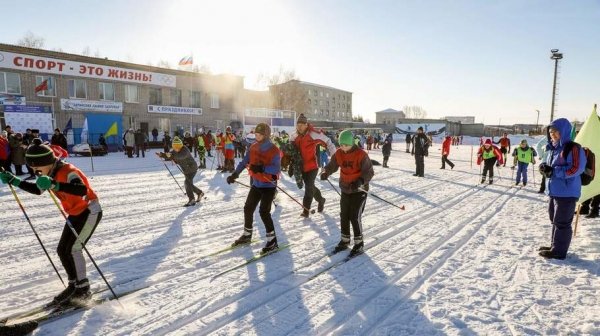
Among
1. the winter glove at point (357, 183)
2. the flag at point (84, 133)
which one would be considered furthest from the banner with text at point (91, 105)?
the winter glove at point (357, 183)

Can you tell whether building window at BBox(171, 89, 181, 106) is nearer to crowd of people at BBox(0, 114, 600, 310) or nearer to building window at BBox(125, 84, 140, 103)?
building window at BBox(125, 84, 140, 103)

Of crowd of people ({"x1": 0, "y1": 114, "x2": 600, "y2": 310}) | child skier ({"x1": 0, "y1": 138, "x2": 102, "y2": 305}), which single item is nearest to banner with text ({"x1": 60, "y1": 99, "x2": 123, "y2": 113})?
crowd of people ({"x1": 0, "y1": 114, "x2": 600, "y2": 310})

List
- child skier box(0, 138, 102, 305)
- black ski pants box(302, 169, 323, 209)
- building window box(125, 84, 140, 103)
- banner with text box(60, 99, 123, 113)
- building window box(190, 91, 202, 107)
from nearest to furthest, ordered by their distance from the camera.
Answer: child skier box(0, 138, 102, 305) < black ski pants box(302, 169, 323, 209) < banner with text box(60, 99, 123, 113) < building window box(125, 84, 140, 103) < building window box(190, 91, 202, 107)

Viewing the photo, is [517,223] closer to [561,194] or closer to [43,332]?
[561,194]

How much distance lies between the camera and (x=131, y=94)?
98.8 feet

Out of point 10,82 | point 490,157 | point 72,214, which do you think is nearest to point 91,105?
point 10,82

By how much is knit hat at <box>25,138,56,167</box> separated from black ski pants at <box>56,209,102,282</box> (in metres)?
0.58

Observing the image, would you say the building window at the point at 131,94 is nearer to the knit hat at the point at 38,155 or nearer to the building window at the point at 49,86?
the building window at the point at 49,86

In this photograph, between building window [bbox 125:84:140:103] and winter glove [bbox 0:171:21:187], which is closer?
winter glove [bbox 0:171:21:187]

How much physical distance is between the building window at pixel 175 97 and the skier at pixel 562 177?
32.2m

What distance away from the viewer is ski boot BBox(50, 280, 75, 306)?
3463 mm

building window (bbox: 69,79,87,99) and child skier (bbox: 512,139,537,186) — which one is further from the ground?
building window (bbox: 69,79,87,99)

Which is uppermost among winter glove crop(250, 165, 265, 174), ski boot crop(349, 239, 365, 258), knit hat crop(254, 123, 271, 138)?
knit hat crop(254, 123, 271, 138)

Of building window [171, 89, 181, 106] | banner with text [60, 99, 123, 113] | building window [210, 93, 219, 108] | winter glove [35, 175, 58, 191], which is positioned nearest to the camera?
winter glove [35, 175, 58, 191]
